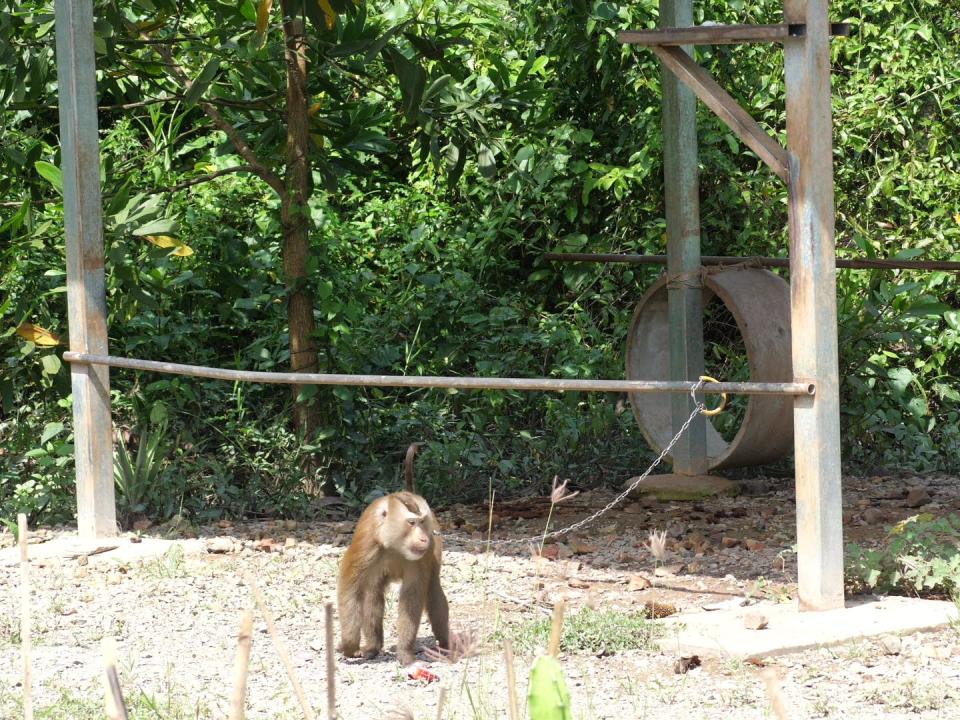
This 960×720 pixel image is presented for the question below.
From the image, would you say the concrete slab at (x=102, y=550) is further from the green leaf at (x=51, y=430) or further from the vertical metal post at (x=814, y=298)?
the vertical metal post at (x=814, y=298)

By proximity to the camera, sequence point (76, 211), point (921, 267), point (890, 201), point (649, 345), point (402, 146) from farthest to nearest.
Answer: point (402, 146) < point (890, 201) < point (649, 345) < point (921, 267) < point (76, 211)

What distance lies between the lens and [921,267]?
23.8 feet

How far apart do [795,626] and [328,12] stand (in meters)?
3.47

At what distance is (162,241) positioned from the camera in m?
6.62

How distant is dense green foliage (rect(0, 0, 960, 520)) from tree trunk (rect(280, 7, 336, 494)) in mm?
81

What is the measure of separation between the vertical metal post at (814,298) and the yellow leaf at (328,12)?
7.50 ft

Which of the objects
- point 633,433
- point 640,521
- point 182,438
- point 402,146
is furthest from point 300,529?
point 402,146

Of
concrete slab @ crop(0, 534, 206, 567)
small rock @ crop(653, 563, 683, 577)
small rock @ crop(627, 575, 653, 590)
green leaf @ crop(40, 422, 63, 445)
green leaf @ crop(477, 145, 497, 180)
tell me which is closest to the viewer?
small rock @ crop(627, 575, 653, 590)

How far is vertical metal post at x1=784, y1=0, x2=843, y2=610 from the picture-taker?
4.55m

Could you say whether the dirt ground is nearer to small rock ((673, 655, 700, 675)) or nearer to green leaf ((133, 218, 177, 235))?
small rock ((673, 655, 700, 675))

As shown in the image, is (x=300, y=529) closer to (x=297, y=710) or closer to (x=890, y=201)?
(x=297, y=710)

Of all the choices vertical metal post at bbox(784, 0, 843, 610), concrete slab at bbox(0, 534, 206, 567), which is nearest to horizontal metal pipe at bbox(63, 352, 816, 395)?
vertical metal post at bbox(784, 0, 843, 610)

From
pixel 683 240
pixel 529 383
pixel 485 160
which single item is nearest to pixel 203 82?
pixel 485 160

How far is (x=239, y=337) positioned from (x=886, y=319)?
4.13 metres
